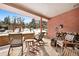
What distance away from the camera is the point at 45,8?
2.86m

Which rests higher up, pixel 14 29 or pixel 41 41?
pixel 14 29

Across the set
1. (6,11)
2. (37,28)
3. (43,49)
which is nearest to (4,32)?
(6,11)

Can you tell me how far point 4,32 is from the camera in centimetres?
277

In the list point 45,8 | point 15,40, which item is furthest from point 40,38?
point 45,8

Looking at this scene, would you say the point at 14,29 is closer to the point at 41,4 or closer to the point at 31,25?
the point at 31,25

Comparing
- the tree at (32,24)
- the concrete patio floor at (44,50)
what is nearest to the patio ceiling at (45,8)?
the tree at (32,24)

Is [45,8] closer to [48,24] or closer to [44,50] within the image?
[48,24]

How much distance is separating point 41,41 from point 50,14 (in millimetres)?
706

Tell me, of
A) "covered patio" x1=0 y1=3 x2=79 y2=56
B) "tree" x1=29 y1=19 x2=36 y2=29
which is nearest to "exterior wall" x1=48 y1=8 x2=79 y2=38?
"covered patio" x1=0 y1=3 x2=79 y2=56

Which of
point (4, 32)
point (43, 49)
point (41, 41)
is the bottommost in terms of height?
point (43, 49)

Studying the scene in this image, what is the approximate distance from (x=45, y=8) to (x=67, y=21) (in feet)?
2.02

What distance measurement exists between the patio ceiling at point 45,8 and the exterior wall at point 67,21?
0.32 ft

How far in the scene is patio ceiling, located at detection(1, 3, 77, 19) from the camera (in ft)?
9.11

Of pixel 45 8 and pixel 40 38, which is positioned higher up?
pixel 45 8
